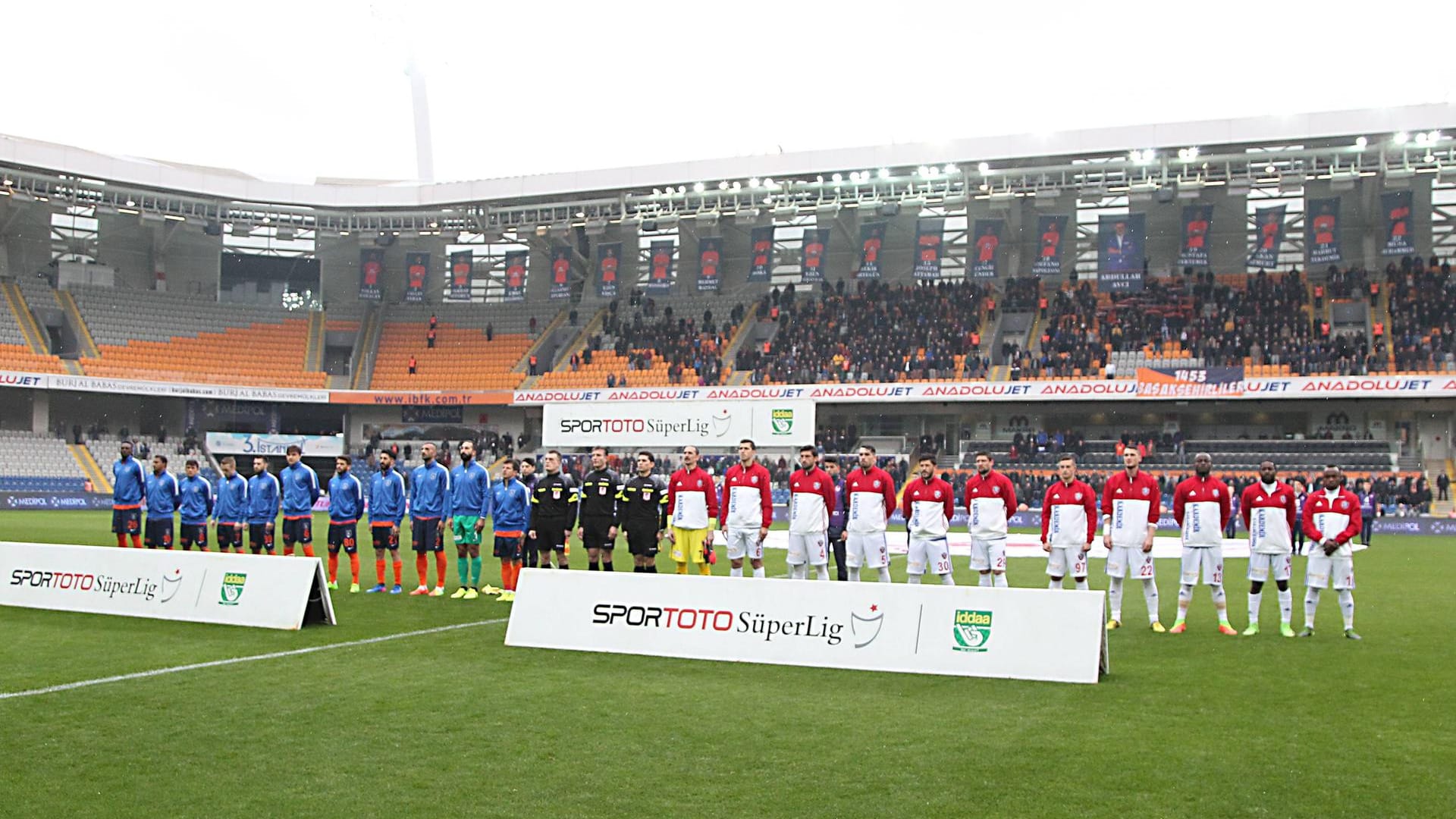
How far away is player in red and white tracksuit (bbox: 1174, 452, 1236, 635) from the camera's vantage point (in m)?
13.0

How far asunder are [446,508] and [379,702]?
24.2 ft

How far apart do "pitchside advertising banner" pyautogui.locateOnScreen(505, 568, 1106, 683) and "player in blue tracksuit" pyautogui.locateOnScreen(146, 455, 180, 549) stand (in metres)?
9.22

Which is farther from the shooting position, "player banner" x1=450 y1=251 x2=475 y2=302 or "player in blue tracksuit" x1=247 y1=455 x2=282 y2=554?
"player banner" x1=450 y1=251 x2=475 y2=302

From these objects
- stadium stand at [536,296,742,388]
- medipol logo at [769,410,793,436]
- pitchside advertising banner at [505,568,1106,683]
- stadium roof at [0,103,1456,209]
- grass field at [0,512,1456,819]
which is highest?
stadium roof at [0,103,1456,209]

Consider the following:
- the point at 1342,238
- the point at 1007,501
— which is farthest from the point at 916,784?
the point at 1342,238

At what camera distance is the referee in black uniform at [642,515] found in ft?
48.4

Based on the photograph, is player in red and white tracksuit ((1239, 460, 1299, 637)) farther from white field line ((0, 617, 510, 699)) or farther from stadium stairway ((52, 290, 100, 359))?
stadium stairway ((52, 290, 100, 359))

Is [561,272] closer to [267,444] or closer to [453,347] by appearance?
[453,347]

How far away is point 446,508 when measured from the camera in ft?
52.9

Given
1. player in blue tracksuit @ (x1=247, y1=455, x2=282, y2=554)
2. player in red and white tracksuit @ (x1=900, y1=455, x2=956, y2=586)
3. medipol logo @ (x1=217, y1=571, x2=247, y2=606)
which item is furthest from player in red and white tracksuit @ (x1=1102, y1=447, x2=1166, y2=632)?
player in blue tracksuit @ (x1=247, y1=455, x2=282, y2=554)

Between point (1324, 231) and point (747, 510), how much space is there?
30148mm

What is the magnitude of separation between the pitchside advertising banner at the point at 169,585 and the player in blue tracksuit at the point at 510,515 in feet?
8.69

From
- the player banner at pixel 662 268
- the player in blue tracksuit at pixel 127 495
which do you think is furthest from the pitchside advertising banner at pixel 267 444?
the player in blue tracksuit at pixel 127 495

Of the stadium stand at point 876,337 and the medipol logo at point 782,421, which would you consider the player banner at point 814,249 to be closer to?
the stadium stand at point 876,337
